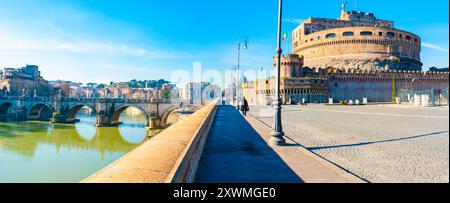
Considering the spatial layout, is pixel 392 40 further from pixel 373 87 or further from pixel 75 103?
pixel 75 103

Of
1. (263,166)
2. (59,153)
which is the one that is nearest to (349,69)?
(59,153)

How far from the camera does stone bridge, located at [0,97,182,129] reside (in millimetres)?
50000

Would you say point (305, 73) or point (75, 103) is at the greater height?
point (305, 73)

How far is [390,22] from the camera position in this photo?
84875mm

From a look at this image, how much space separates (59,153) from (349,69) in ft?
184

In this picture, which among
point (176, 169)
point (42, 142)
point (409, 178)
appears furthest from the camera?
point (42, 142)

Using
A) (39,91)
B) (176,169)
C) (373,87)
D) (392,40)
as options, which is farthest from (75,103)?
(392,40)

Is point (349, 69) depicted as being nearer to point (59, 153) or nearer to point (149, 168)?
point (59, 153)

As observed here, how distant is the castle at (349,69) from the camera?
5000cm

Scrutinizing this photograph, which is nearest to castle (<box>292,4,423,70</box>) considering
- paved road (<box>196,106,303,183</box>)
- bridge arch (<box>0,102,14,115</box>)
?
paved road (<box>196,106,303,183</box>)

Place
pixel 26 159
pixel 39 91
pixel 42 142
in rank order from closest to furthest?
pixel 26 159 → pixel 42 142 → pixel 39 91

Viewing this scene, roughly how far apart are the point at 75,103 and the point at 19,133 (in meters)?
16.1

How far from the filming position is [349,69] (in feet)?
185

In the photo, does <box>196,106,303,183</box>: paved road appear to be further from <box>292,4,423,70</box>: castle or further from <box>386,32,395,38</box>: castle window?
<box>386,32,395,38</box>: castle window
